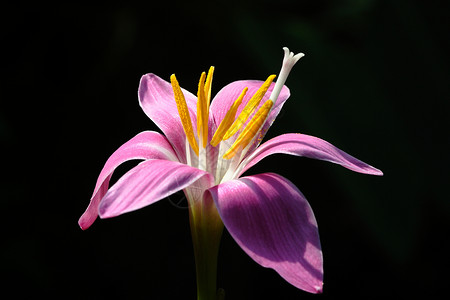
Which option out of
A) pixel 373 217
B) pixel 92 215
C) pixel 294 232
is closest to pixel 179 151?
pixel 92 215

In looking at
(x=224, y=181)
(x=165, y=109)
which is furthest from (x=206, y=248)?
(x=165, y=109)

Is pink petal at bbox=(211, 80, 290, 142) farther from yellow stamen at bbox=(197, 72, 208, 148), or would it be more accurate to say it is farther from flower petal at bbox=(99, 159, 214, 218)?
flower petal at bbox=(99, 159, 214, 218)

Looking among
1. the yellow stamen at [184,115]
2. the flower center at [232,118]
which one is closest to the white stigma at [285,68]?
the flower center at [232,118]

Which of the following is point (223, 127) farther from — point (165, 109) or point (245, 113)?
point (165, 109)

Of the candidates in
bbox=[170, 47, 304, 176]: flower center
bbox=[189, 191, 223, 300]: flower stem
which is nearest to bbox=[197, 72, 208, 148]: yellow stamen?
bbox=[170, 47, 304, 176]: flower center

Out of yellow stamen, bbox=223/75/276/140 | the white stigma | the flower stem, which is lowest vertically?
the flower stem

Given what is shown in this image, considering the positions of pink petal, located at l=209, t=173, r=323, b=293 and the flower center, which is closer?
pink petal, located at l=209, t=173, r=323, b=293

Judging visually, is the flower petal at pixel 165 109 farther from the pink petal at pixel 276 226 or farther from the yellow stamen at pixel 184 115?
the pink petal at pixel 276 226

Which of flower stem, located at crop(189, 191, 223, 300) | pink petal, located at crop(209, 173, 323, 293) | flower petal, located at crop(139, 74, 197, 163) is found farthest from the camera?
flower petal, located at crop(139, 74, 197, 163)
